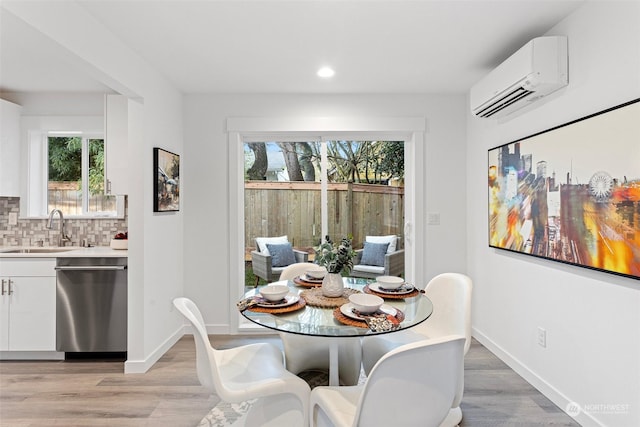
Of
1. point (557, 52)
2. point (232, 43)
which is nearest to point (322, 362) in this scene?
point (232, 43)

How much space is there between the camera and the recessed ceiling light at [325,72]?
119 inches

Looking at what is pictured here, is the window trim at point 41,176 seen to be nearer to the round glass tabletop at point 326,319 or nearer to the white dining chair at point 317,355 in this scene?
the white dining chair at point 317,355

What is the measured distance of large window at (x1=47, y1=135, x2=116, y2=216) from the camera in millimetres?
3768

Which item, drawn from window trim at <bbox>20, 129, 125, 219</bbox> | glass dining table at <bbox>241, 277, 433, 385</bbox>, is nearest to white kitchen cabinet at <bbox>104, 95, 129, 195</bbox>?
window trim at <bbox>20, 129, 125, 219</bbox>

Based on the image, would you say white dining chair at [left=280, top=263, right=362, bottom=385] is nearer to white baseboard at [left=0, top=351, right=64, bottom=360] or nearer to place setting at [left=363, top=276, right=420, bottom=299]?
place setting at [left=363, top=276, right=420, bottom=299]

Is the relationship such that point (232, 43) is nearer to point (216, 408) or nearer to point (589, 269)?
point (216, 408)

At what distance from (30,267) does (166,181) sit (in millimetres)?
1298

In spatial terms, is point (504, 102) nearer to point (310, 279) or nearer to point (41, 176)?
point (310, 279)

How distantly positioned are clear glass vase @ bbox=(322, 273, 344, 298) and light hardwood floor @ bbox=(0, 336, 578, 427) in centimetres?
108

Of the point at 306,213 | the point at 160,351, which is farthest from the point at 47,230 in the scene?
the point at 306,213

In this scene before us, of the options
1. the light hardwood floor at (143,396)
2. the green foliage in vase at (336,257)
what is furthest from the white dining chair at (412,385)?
the light hardwood floor at (143,396)

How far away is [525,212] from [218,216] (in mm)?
2800

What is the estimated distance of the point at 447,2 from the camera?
207 cm

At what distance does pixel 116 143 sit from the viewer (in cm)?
325
